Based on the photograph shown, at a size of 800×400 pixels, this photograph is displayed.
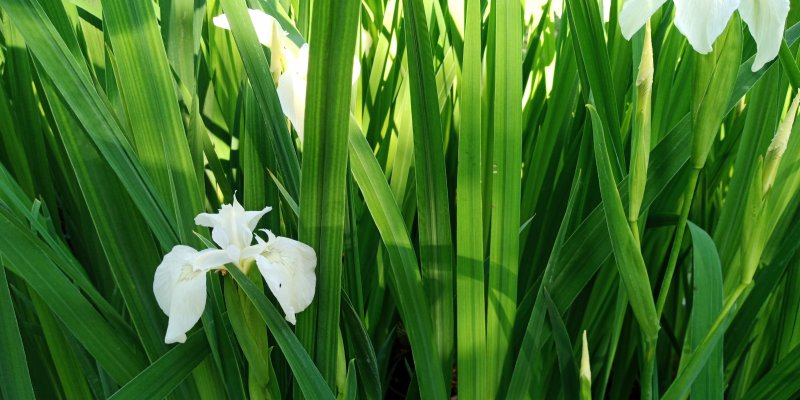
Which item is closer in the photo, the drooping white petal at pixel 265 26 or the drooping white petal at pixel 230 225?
the drooping white petal at pixel 230 225

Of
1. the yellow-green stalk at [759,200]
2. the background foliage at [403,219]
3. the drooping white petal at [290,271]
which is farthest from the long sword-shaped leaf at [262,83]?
the yellow-green stalk at [759,200]

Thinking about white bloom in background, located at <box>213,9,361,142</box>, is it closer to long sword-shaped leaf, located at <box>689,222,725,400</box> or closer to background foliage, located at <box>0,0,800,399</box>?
background foliage, located at <box>0,0,800,399</box>

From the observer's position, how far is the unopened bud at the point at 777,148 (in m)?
0.51

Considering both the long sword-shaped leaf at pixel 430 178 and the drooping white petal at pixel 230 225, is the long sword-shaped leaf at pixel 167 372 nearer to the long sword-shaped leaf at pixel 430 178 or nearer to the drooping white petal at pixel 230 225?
the drooping white petal at pixel 230 225

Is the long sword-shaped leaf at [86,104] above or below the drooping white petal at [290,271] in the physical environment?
above

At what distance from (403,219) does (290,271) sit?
18 centimetres

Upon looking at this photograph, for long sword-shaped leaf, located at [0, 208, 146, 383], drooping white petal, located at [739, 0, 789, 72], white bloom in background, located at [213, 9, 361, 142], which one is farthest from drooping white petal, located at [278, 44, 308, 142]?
drooping white petal, located at [739, 0, 789, 72]

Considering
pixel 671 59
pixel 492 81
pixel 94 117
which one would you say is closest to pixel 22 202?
pixel 94 117

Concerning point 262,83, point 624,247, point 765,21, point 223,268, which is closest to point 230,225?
point 223,268

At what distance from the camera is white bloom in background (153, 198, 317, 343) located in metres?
0.51

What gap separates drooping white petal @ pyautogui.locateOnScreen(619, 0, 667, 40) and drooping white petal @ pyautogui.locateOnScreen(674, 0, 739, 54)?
0.02 meters

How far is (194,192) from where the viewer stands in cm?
60

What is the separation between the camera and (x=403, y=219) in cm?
69

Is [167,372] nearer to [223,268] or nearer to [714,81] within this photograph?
[223,268]
